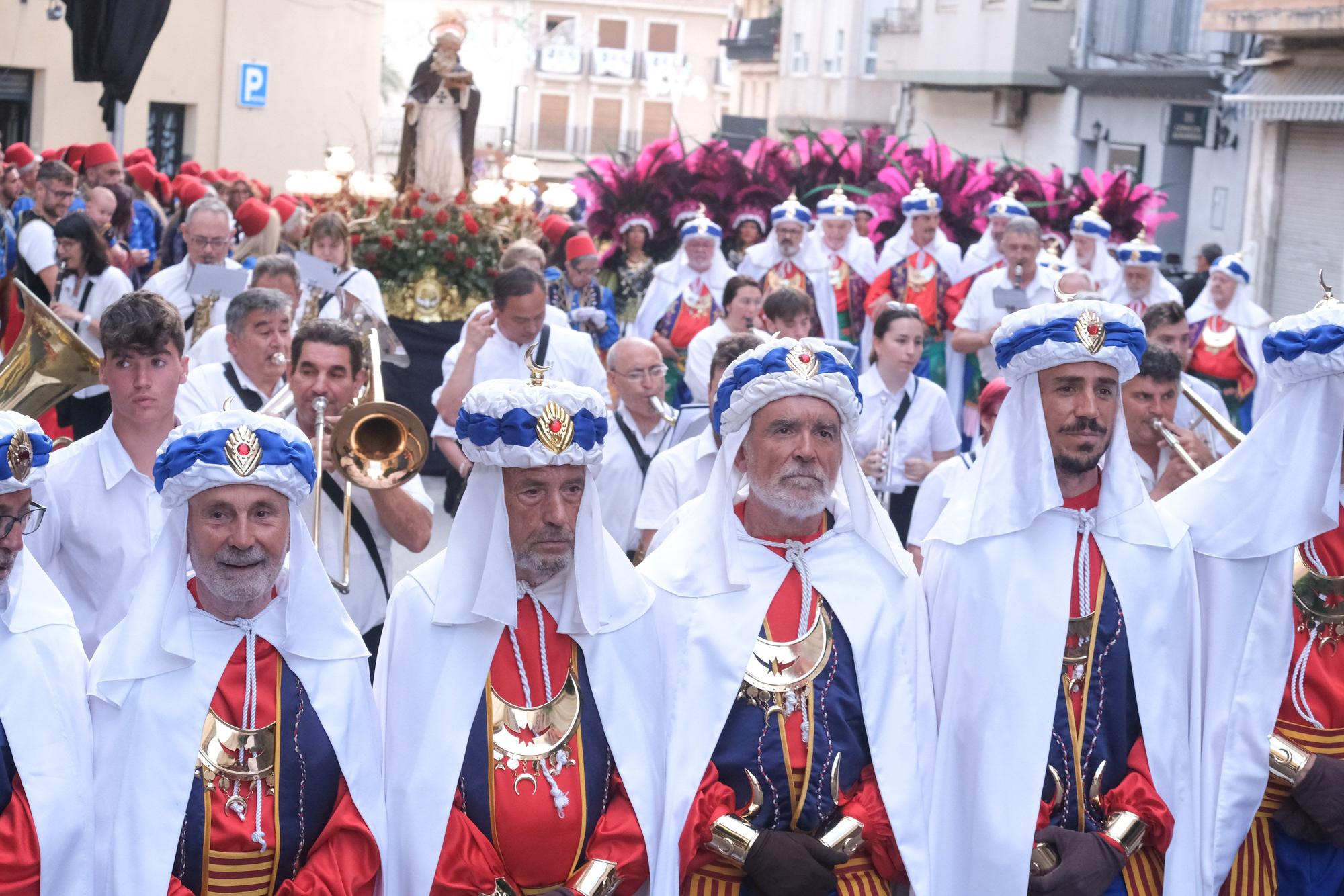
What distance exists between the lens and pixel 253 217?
12.2 metres

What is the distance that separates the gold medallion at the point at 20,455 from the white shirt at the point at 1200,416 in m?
5.23

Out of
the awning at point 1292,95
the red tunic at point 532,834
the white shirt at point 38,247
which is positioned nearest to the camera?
the red tunic at point 532,834

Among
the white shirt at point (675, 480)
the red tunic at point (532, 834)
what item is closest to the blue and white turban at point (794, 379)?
the red tunic at point (532, 834)

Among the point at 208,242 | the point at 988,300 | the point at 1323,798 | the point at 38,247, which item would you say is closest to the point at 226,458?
the point at 1323,798

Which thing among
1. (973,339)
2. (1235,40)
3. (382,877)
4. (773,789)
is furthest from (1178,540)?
(1235,40)

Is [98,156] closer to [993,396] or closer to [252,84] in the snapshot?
[993,396]

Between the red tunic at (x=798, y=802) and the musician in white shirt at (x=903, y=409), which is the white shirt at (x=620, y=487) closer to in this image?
the musician in white shirt at (x=903, y=409)

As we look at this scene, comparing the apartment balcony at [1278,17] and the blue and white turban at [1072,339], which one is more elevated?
the apartment balcony at [1278,17]

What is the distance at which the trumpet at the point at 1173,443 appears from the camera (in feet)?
20.1

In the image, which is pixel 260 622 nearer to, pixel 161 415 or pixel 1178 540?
pixel 161 415

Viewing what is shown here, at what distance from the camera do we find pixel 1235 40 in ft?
74.0

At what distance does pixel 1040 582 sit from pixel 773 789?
0.91 metres

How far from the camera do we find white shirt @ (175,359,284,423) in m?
6.55

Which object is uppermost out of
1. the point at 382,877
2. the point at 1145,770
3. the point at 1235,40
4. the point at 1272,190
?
the point at 1235,40
